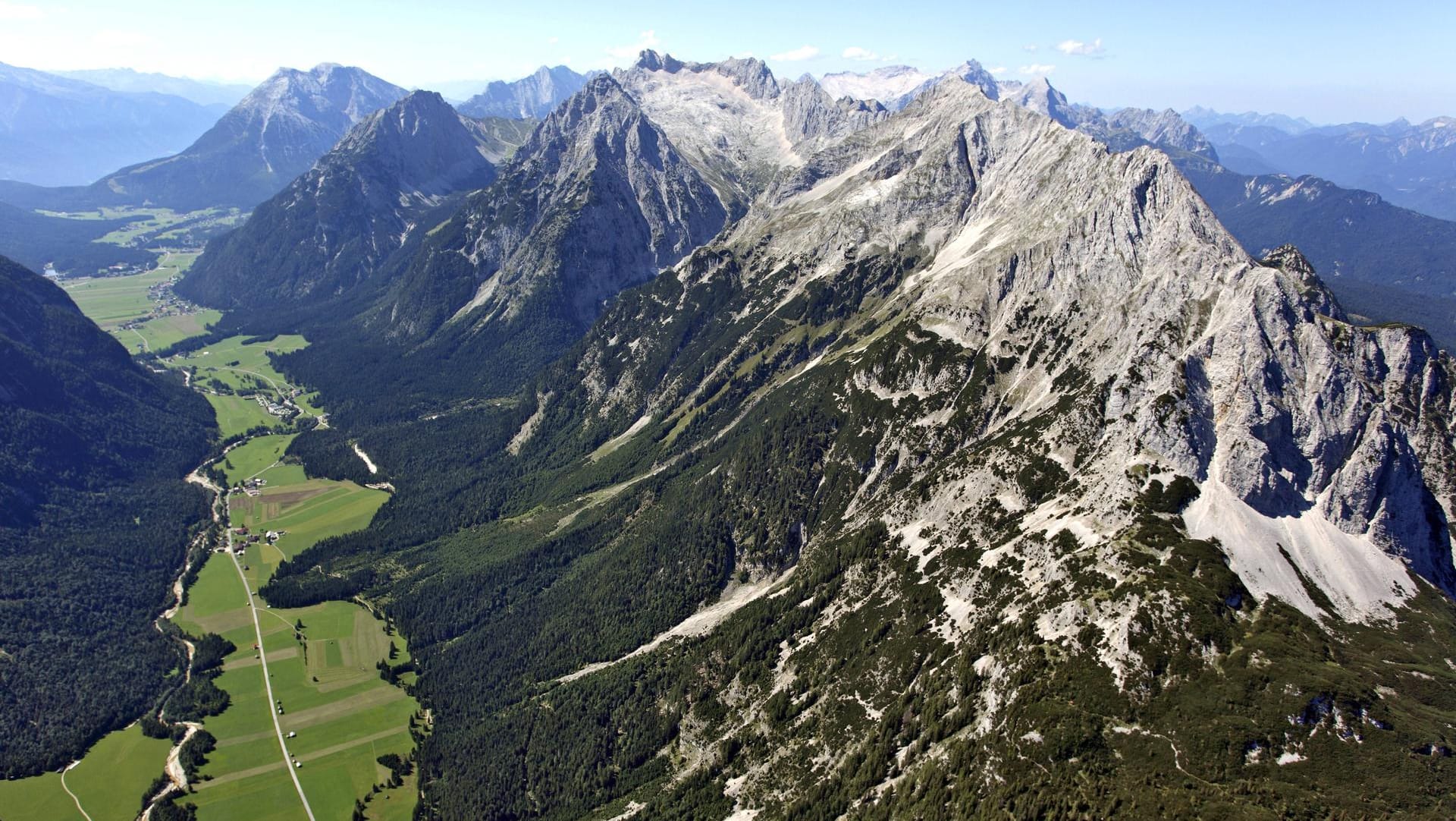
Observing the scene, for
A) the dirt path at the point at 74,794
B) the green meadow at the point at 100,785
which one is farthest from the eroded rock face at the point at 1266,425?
the dirt path at the point at 74,794

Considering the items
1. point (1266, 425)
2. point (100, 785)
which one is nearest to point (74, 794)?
point (100, 785)

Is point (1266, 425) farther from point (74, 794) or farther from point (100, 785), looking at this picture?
point (74, 794)

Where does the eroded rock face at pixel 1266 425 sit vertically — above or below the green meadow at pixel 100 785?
above

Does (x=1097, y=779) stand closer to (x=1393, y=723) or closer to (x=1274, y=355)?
(x=1393, y=723)

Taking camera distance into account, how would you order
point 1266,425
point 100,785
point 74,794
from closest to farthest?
point 1266,425 → point 74,794 → point 100,785

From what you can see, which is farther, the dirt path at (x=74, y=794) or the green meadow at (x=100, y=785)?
the dirt path at (x=74, y=794)

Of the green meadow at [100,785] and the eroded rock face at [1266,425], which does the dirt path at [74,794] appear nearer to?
the green meadow at [100,785]

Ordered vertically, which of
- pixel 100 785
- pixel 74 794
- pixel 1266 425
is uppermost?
pixel 1266 425

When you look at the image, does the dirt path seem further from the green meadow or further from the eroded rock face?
the eroded rock face

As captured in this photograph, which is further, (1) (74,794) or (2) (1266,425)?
(1) (74,794)

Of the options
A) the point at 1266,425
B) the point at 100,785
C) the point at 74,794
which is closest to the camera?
the point at 1266,425

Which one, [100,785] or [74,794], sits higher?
[100,785]

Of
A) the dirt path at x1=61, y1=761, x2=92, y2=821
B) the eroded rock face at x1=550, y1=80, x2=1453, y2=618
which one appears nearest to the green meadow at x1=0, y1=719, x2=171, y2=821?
the dirt path at x1=61, y1=761, x2=92, y2=821
